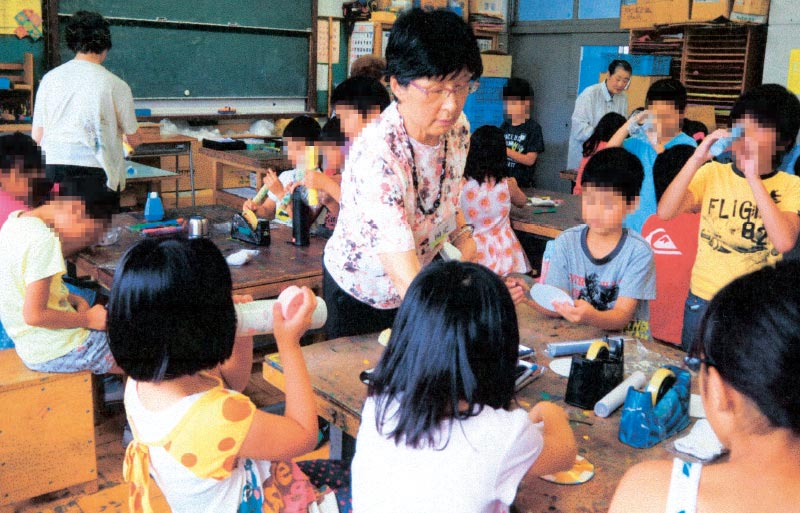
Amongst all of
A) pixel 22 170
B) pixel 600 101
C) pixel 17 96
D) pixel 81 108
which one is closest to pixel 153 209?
pixel 22 170

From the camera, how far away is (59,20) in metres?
5.55

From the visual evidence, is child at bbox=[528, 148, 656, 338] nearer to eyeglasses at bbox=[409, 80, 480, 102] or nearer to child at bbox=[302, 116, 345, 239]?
eyeglasses at bbox=[409, 80, 480, 102]

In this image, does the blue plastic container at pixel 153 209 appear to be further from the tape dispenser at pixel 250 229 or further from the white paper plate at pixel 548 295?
the white paper plate at pixel 548 295

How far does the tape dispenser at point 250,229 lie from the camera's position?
3008 millimetres

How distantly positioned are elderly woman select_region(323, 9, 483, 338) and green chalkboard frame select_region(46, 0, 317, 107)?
4.79 metres

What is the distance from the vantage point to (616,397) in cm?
145

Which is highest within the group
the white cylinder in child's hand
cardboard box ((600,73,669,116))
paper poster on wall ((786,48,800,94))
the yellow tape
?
paper poster on wall ((786,48,800,94))

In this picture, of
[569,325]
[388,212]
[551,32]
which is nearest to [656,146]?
[569,325]

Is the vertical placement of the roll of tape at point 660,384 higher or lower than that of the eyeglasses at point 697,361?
lower

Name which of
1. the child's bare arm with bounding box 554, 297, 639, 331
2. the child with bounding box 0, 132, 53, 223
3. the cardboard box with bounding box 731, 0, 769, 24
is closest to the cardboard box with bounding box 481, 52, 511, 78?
the cardboard box with bounding box 731, 0, 769, 24

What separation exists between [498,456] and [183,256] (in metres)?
0.61

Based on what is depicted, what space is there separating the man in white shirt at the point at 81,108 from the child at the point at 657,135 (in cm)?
276

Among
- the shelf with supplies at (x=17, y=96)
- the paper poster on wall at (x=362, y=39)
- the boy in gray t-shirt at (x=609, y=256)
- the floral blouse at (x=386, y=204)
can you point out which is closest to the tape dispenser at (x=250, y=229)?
the floral blouse at (x=386, y=204)

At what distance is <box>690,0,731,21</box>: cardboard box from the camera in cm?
448
